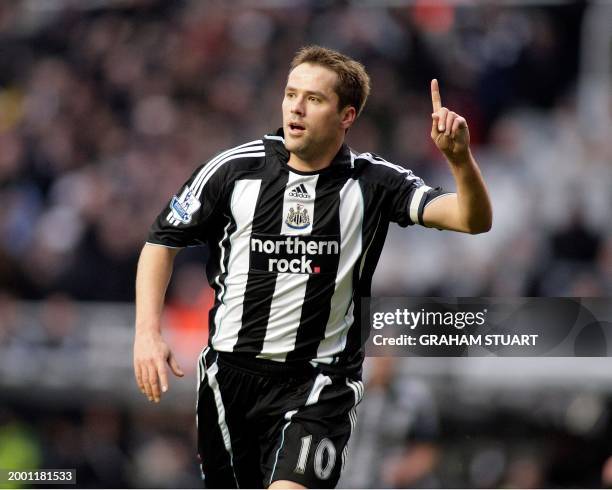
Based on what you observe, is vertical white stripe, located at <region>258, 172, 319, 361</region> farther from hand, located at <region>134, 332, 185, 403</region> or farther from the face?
hand, located at <region>134, 332, 185, 403</region>

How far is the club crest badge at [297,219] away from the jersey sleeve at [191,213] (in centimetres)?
26

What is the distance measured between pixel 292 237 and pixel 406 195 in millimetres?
443

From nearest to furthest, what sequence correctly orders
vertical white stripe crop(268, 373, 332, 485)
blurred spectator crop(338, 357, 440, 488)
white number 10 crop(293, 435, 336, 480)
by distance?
white number 10 crop(293, 435, 336, 480) → vertical white stripe crop(268, 373, 332, 485) → blurred spectator crop(338, 357, 440, 488)

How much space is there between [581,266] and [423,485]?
6.06ft

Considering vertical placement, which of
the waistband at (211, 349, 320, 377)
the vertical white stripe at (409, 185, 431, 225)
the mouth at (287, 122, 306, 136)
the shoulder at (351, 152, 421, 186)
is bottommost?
the waistband at (211, 349, 320, 377)

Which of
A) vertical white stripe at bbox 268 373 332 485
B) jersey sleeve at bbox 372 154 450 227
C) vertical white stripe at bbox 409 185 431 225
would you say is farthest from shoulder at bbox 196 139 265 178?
vertical white stripe at bbox 268 373 332 485

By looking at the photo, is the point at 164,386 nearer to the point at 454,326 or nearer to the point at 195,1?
the point at 454,326

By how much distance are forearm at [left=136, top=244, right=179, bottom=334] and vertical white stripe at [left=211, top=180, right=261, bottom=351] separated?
230 mm

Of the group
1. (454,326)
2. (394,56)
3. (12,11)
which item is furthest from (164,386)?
(12,11)

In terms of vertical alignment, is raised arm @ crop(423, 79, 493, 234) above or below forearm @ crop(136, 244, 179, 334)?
above

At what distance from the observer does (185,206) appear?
156 inches

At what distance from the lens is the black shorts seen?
377 centimetres

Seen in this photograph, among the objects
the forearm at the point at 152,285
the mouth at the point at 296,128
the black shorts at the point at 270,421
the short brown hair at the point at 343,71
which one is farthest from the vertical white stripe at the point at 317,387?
the short brown hair at the point at 343,71

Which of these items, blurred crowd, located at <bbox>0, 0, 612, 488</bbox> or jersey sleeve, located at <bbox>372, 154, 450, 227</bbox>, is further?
blurred crowd, located at <bbox>0, 0, 612, 488</bbox>
